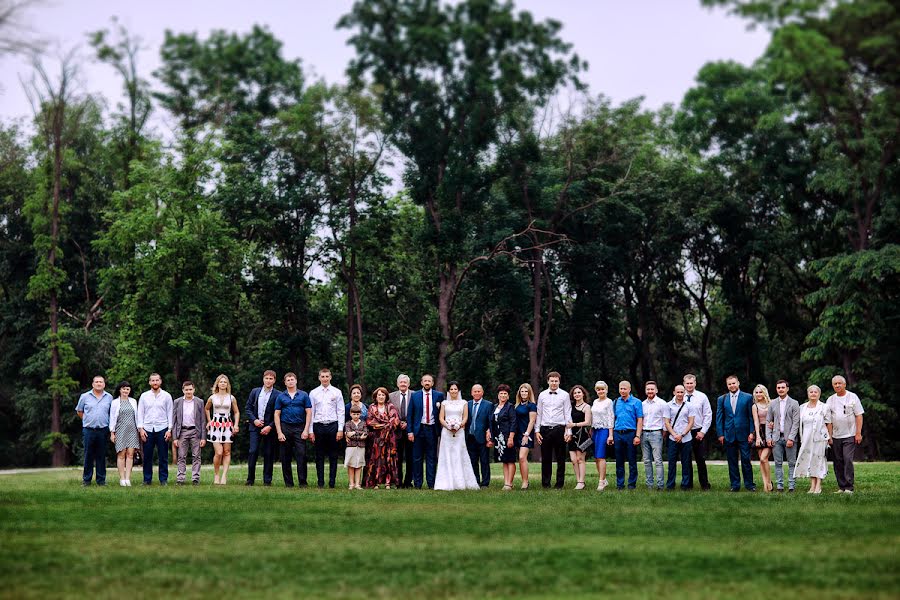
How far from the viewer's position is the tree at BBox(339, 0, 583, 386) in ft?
140

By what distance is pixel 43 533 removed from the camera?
12.4 m

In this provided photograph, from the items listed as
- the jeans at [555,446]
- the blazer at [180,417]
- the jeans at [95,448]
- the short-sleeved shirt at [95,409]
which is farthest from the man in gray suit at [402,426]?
the jeans at [95,448]

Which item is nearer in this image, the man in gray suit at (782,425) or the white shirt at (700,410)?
the man in gray suit at (782,425)

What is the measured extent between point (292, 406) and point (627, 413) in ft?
20.3

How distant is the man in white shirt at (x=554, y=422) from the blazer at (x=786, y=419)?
137 inches

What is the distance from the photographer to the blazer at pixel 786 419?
19.3 metres

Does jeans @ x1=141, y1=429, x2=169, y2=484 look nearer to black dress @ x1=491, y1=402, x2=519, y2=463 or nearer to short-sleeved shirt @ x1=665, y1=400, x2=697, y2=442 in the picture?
black dress @ x1=491, y1=402, x2=519, y2=463

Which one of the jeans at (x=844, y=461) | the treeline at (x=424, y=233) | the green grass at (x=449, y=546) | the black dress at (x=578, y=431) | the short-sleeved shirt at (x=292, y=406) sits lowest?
the green grass at (x=449, y=546)

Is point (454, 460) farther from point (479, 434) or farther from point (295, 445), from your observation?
point (295, 445)

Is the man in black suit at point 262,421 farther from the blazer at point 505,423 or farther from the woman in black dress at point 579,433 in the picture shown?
the woman in black dress at point 579,433

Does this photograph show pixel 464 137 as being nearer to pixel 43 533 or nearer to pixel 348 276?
pixel 348 276

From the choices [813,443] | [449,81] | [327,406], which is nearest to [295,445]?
[327,406]

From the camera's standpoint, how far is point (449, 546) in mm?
11359

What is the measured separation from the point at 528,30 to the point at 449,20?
3.00m
